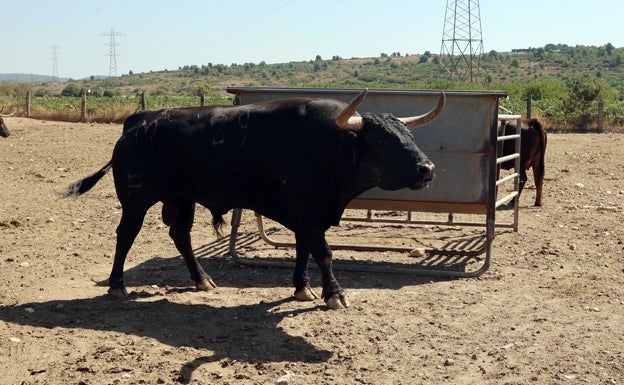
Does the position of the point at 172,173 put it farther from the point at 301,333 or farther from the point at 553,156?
the point at 553,156

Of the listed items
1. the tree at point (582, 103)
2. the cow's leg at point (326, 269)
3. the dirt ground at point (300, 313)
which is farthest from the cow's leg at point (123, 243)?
the tree at point (582, 103)

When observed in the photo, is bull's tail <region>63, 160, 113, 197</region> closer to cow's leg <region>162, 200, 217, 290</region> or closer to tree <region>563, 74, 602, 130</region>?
cow's leg <region>162, 200, 217, 290</region>

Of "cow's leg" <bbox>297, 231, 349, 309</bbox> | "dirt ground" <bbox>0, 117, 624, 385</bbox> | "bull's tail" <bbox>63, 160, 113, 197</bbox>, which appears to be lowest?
"dirt ground" <bbox>0, 117, 624, 385</bbox>

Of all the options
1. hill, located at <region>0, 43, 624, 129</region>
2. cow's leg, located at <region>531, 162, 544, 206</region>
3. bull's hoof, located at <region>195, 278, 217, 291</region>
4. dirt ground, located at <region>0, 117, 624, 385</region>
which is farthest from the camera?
hill, located at <region>0, 43, 624, 129</region>

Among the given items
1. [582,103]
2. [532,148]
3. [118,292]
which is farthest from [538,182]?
[582,103]

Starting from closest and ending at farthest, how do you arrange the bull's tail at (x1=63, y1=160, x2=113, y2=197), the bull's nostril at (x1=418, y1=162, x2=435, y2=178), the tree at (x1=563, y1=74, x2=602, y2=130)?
the bull's nostril at (x1=418, y1=162, x2=435, y2=178)
the bull's tail at (x1=63, y1=160, x2=113, y2=197)
the tree at (x1=563, y1=74, x2=602, y2=130)

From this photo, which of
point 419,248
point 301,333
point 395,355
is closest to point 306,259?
point 301,333

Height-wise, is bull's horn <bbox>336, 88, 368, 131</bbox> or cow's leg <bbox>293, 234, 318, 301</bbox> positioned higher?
bull's horn <bbox>336, 88, 368, 131</bbox>

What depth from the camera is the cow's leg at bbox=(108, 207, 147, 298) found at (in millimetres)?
7355

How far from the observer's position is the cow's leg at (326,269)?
271 inches

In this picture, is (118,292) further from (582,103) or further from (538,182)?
(582,103)

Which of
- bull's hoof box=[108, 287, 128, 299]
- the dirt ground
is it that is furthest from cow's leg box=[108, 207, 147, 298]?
the dirt ground

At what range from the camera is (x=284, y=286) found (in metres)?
7.94

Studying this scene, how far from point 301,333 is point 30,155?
12.9 meters
